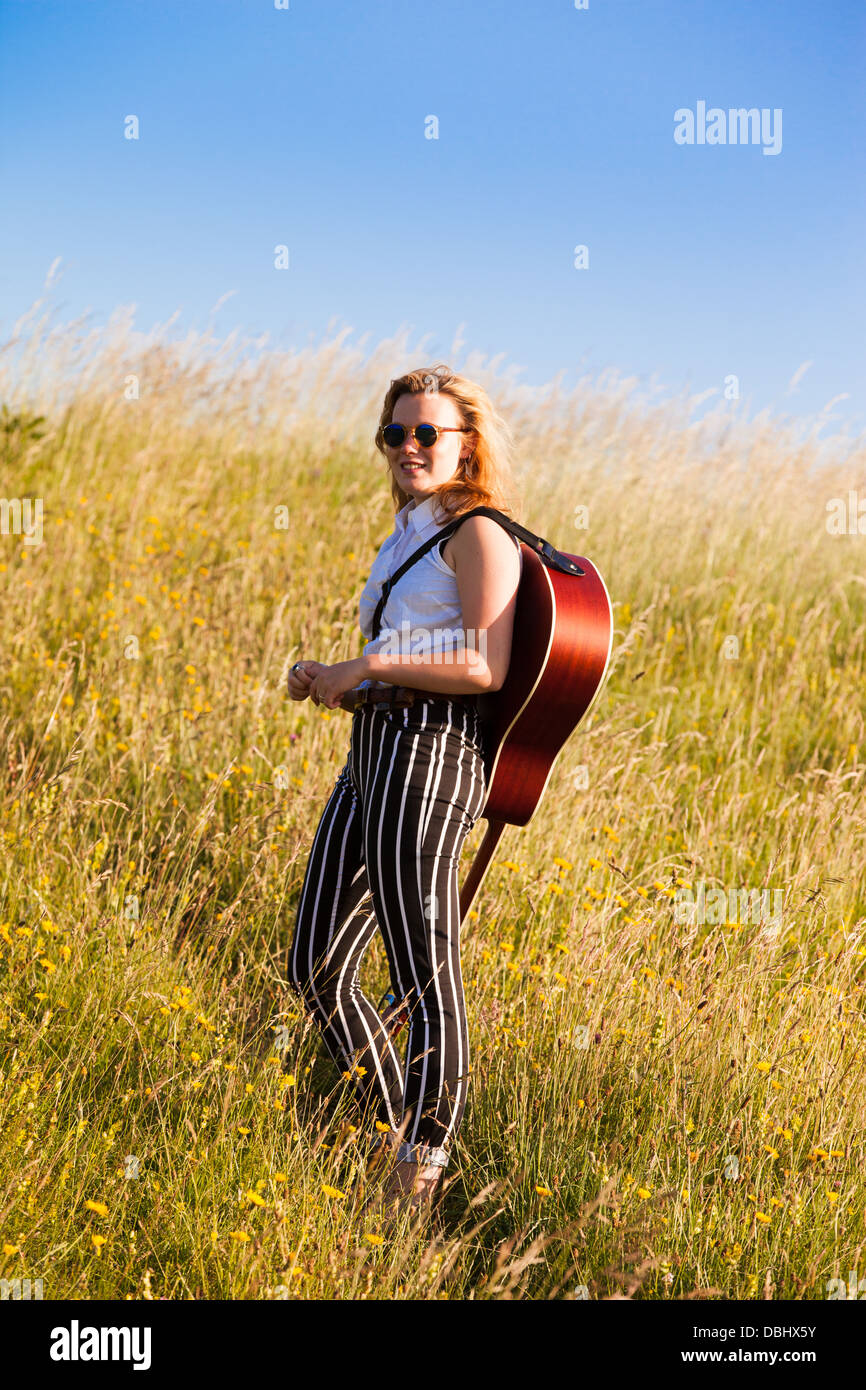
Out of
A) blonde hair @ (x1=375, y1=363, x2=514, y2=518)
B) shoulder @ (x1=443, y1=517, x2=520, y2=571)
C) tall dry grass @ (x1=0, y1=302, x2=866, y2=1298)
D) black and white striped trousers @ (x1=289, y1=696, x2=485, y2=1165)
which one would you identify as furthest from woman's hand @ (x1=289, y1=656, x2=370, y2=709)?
tall dry grass @ (x1=0, y1=302, x2=866, y2=1298)

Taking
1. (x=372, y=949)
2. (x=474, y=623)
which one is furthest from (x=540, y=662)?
(x=372, y=949)

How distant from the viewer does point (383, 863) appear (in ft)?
7.55

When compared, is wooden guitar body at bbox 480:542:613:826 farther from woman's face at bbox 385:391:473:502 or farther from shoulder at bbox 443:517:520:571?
woman's face at bbox 385:391:473:502

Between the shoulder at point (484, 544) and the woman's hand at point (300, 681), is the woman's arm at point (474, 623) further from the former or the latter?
the woman's hand at point (300, 681)

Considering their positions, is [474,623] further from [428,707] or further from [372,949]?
[372,949]

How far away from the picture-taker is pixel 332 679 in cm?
227

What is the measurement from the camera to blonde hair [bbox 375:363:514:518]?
2.40m

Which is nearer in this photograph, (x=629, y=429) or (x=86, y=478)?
(x=86, y=478)

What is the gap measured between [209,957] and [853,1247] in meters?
1.83

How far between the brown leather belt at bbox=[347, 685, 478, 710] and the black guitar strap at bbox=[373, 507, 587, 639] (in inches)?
6.9

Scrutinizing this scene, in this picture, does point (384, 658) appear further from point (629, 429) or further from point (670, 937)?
point (629, 429)

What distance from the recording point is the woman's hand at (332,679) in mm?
2217

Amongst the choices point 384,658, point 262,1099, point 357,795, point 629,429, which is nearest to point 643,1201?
point 262,1099

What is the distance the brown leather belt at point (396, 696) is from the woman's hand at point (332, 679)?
0.18 feet
